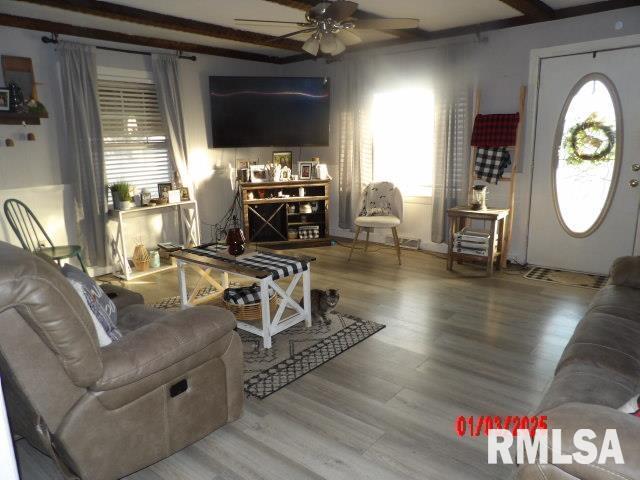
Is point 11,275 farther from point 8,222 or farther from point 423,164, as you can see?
point 423,164

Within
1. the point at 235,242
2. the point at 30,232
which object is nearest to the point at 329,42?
the point at 235,242

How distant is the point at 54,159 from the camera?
4.34 metres

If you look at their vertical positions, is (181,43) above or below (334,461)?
above

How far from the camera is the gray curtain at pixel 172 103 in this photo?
195 inches

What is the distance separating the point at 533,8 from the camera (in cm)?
372

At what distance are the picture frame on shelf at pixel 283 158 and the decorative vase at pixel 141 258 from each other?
6.62 ft

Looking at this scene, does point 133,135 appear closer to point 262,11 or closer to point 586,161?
point 262,11

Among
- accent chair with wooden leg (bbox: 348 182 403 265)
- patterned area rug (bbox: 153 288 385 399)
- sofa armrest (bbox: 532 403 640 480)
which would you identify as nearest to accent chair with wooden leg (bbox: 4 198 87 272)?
patterned area rug (bbox: 153 288 385 399)

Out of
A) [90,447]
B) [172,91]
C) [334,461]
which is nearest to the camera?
[90,447]

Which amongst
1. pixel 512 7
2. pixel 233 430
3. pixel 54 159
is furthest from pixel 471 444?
pixel 54 159

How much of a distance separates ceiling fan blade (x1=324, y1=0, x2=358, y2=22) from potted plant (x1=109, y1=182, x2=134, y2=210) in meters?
2.75

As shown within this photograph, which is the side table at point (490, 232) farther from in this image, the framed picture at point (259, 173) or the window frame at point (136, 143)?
the window frame at point (136, 143)

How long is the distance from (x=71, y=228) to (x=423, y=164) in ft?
12.4

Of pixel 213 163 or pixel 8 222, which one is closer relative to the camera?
pixel 8 222
